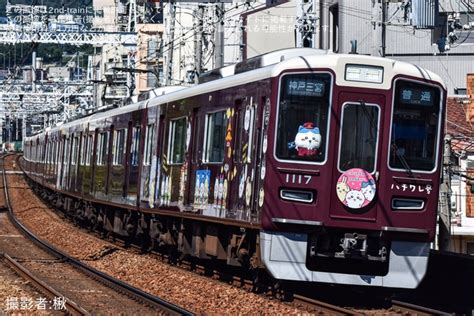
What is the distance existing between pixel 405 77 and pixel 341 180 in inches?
54.6

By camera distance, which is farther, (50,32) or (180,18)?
(180,18)

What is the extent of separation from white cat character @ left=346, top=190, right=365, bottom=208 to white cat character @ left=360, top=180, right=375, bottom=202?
0.05 meters

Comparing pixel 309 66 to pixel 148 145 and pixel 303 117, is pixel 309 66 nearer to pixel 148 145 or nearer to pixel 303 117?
pixel 303 117

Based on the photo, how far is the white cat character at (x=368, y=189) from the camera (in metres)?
11.3

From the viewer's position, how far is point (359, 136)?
448 inches

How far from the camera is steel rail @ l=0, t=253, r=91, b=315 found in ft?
36.3

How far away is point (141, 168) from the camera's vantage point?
59.1ft

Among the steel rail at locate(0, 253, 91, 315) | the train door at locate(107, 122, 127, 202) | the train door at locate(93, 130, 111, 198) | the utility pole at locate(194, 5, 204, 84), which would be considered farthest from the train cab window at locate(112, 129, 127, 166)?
the steel rail at locate(0, 253, 91, 315)

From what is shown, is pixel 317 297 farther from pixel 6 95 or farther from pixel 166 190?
pixel 6 95

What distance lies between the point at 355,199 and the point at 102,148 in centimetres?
1206

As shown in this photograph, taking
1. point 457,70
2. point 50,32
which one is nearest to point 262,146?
point 457,70

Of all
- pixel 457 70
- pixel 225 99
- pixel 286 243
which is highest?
pixel 457 70

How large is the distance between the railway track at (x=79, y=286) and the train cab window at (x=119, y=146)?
2.14 meters

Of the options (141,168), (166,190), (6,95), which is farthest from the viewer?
(6,95)
